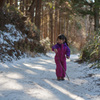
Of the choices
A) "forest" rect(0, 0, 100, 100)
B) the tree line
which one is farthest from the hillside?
the tree line

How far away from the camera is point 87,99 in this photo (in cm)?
280

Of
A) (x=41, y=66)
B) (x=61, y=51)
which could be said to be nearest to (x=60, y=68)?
(x=61, y=51)

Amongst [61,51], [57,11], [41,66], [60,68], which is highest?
[57,11]

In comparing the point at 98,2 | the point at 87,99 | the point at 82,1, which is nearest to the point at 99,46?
the point at 87,99

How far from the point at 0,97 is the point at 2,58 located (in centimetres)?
492

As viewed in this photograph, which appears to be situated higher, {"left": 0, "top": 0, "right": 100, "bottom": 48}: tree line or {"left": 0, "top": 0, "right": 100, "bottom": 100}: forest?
{"left": 0, "top": 0, "right": 100, "bottom": 48}: tree line

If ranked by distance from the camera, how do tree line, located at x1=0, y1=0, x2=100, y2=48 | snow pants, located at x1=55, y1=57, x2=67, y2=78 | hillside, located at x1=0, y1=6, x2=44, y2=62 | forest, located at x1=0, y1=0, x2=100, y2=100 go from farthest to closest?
tree line, located at x1=0, y1=0, x2=100, y2=48, hillside, located at x1=0, y1=6, x2=44, y2=62, snow pants, located at x1=55, y1=57, x2=67, y2=78, forest, located at x1=0, y1=0, x2=100, y2=100

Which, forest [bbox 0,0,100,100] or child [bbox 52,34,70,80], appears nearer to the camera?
forest [bbox 0,0,100,100]

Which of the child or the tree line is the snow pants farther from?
the tree line

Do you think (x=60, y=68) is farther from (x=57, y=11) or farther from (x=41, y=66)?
(x=57, y=11)

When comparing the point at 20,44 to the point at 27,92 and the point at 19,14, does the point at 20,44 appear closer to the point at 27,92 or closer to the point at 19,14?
the point at 19,14

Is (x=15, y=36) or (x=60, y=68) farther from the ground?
(x=15, y=36)

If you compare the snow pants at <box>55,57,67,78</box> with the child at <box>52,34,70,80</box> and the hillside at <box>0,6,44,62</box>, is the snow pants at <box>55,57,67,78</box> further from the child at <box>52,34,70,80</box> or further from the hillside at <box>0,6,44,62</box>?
the hillside at <box>0,6,44,62</box>

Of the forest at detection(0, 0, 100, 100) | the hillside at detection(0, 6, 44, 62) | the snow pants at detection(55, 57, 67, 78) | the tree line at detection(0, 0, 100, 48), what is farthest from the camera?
the tree line at detection(0, 0, 100, 48)
